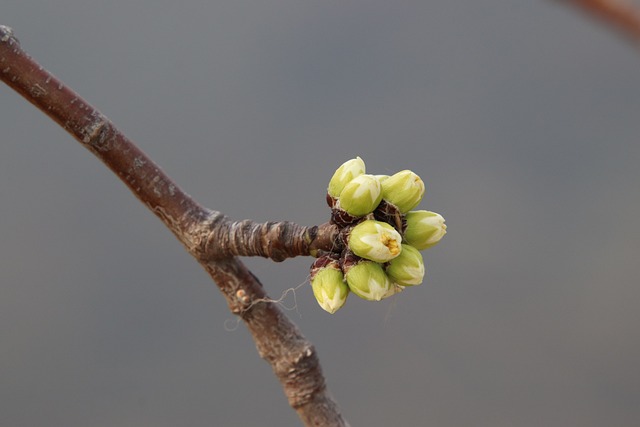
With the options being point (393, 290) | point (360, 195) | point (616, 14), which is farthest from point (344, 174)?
point (616, 14)

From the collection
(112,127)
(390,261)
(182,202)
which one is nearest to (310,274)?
(390,261)

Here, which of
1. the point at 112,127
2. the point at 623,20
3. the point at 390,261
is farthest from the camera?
the point at 112,127

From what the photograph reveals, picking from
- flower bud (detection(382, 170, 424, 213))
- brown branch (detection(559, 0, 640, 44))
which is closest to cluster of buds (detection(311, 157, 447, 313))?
flower bud (detection(382, 170, 424, 213))

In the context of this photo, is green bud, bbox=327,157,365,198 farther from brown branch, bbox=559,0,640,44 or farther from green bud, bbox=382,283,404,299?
brown branch, bbox=559,0,640,44

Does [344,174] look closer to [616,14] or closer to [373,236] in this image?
[373,236]

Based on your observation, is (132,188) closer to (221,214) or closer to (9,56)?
(221,214)
